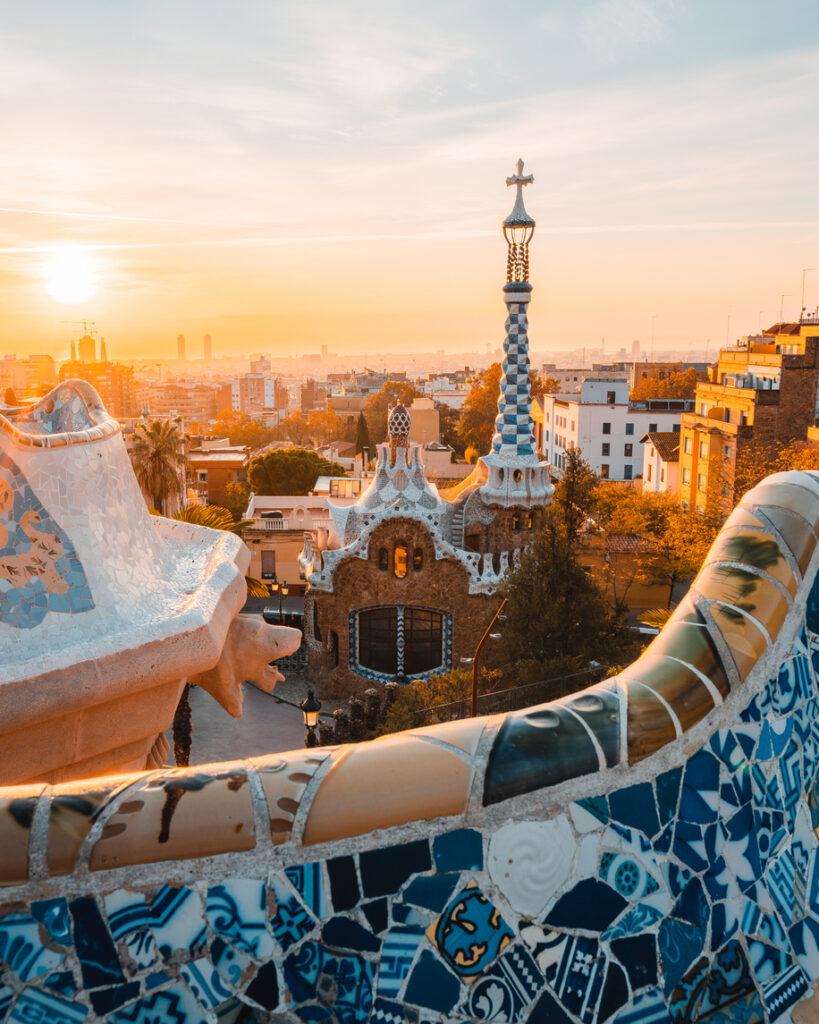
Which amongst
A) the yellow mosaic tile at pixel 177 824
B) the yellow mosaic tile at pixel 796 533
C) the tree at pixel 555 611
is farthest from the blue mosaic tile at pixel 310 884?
the tree at pixel 555 611

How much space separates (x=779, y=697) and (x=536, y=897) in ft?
2.81

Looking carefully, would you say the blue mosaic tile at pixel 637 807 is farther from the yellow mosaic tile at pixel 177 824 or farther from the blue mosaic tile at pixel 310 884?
the yellow mosaic tile at pixel 177 824

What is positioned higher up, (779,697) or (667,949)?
(779,697)

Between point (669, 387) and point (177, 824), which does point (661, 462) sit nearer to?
point (669, 387)

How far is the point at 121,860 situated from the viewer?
77.9 inches

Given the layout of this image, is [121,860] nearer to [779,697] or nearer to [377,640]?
[779,697]

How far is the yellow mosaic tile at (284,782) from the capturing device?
2031 mm

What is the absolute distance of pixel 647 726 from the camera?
7.29 feet

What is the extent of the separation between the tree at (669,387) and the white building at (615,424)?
47.6 ft

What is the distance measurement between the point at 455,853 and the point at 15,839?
3.06ft

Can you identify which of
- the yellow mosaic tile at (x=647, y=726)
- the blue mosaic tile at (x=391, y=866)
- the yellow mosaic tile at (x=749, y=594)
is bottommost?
the blue mosaic tile at (x=391, y=866)

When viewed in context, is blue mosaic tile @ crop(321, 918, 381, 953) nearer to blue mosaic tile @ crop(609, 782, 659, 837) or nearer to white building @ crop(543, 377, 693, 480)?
blue mosaic tile @ crop(609, 782, 659, 837)

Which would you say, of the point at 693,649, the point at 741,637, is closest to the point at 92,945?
the point at 693,649

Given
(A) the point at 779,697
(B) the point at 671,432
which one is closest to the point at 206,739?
(A) the point at 779,697
